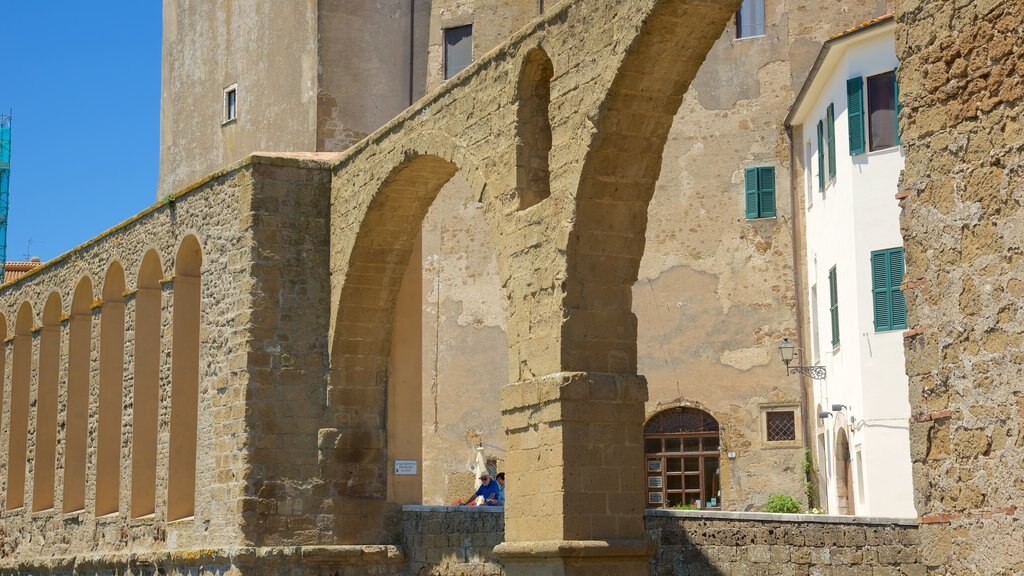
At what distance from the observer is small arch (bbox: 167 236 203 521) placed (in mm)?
17094

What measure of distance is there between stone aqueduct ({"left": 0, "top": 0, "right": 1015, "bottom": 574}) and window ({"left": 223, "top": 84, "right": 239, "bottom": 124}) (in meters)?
3.94

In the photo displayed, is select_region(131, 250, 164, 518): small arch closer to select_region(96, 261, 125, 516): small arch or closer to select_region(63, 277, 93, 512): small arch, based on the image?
select_region(96, 261, 125, 516): small arch

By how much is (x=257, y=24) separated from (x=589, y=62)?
1352cm

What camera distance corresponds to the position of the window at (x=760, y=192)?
22438mm

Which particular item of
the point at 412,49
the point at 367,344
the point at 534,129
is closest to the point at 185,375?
the point at 367,344

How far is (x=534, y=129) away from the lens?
1211 cm

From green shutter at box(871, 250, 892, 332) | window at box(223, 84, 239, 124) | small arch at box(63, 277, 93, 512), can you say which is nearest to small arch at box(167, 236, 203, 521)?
small arch at box(63, 277, 93, 512)

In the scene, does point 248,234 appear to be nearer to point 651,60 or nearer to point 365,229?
point 365,229

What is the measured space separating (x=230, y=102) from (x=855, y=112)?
1004cm

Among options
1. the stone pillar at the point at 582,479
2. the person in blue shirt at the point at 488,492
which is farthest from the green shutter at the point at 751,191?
the stone pillar at the point at 582,479

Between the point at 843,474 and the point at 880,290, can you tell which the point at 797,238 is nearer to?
the point at 880,290

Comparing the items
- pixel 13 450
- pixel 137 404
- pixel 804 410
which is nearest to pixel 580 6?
pixel 137 404

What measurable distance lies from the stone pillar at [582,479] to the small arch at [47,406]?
39.5ft

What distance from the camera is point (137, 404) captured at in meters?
18.2
